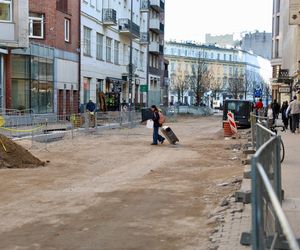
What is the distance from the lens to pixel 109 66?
5038 centimetres

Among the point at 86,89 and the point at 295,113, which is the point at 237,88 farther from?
the point at 295,113

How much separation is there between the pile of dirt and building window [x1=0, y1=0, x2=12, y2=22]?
54.8ft

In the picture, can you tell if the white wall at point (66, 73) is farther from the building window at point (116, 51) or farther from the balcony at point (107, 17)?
the building window at point (116, 51)

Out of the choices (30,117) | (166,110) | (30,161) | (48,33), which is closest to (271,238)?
(30,161)

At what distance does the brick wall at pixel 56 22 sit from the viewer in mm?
35194

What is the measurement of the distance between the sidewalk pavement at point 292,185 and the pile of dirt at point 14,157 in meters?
6.75

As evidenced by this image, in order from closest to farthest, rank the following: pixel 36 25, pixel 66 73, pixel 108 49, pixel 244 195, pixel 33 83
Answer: pixel 244 195 → pixel 33 83 → pixel 36 25 → pixel 66 73 → pixel 108 49

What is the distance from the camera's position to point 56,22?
3697 cm

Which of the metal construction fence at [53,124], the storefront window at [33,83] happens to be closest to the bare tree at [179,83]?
the storefront window at [33,83]

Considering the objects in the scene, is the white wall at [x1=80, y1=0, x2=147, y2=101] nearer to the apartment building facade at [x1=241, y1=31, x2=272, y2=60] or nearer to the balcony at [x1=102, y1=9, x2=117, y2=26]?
the balcony at [x1=102, y1=9, x2=117, y2=26]

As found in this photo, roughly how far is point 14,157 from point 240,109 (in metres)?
23.1

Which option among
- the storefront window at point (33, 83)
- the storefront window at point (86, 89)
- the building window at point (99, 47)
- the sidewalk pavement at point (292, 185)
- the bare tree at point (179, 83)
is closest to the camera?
the sidewalk pavement at point (292, 185)

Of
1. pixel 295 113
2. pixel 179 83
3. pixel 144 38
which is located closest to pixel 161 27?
pixel 144 38

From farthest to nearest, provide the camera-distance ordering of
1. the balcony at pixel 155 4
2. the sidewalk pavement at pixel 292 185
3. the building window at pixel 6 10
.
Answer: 1. the balcony at pixel 155 4
2. the building window at pixel 6 10
3. the sidewalk pavement at pixel 292 185
